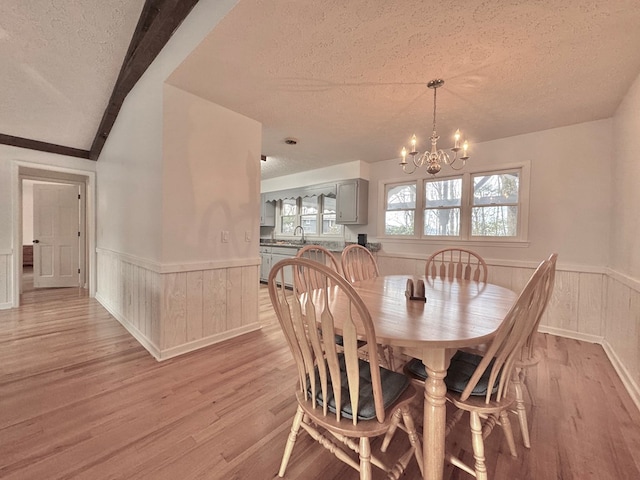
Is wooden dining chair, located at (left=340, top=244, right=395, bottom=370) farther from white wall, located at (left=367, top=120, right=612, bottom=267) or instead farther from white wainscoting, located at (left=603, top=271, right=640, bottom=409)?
white wall, located at (left=367, top=120, right=612, bottom=267)

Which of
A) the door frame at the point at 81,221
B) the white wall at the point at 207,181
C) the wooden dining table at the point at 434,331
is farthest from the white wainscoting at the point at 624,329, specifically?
the door frame at the point at 81,221

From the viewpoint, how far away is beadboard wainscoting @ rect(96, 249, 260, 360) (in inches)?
89.5

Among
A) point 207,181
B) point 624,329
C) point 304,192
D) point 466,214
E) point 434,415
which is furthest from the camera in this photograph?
point 304,192

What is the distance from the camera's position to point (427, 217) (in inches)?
154

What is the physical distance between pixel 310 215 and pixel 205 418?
421cm

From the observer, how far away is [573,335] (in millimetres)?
2811

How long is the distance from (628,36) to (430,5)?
1249 millimetres

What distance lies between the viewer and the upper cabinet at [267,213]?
5926mm

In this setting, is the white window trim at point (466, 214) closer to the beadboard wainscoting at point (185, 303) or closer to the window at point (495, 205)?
the window at point (495, 205)

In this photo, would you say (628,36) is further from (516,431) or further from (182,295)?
(182,295)

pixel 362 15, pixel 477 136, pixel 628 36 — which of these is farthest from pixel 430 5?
pixel 477 136

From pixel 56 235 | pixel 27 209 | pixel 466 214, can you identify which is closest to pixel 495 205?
pixel 466 214

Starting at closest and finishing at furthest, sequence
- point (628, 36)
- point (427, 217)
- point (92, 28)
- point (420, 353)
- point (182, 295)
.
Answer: point (420, 353) → point (628, 36) → point (92, 28) → point (182, 295) → point (427, 217)

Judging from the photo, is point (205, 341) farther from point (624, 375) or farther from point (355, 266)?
point (624, 375)
